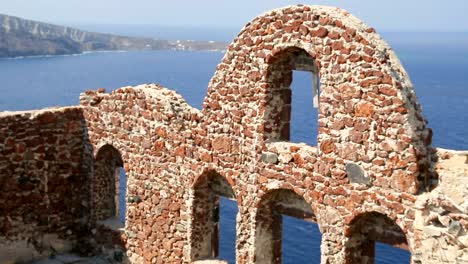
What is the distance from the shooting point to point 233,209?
36031mm

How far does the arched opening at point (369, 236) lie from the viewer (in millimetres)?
10953

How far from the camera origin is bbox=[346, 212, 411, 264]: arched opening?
431 inches

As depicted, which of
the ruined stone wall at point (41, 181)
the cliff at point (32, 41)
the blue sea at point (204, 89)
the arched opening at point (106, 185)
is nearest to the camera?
the ruined stone wall at point (41, 181)

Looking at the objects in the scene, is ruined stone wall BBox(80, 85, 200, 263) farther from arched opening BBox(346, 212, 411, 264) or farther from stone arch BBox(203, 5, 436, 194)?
arched opening BBox(346, 212, 411, 264)

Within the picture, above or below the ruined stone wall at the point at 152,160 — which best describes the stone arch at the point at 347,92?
above

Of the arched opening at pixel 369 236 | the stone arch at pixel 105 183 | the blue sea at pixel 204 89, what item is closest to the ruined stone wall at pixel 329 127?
the arched opening at pixel 369 236

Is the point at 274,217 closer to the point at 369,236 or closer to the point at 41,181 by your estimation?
the point at 369,236

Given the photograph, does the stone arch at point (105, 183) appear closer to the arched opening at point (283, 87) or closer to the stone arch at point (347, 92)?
the stone arch at point (347, 92)

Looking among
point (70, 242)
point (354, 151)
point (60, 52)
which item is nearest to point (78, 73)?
point (60, 52)

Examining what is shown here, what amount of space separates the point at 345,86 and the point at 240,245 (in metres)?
4.05

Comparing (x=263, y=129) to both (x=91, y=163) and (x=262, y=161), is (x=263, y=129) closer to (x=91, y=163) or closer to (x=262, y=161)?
(x=262, y=161)

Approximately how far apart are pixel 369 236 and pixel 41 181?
904 cm

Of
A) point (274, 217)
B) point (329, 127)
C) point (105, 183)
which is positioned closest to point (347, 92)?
point (329, 127)

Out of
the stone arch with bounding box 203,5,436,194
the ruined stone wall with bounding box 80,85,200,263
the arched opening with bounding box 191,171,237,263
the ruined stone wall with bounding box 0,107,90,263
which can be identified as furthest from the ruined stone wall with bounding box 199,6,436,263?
the ruined stone wall with bounding box 0,107,90,263
